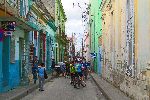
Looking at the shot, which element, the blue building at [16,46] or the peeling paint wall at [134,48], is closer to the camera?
the peeling paint wall at [134,48]

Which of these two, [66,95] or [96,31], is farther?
[96,31]

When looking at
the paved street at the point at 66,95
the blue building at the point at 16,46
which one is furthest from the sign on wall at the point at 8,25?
the paved street at the point at 66,95

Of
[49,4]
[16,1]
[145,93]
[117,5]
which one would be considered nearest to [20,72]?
[16,1]

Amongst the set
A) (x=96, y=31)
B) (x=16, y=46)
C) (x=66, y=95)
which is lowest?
(x=66, y=95)

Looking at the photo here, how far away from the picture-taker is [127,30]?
68.3 feet

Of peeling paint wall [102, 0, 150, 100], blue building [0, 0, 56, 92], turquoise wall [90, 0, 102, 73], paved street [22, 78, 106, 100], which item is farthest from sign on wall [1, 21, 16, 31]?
turquoise wall [90, 0, 102, 73]

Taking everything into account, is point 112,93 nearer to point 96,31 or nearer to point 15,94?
point 15,94

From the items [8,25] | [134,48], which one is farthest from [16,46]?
[134,48]

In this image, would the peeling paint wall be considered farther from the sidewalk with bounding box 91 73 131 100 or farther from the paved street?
the paved street

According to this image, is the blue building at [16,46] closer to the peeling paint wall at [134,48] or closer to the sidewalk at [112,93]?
the sidewalk at [112,93]

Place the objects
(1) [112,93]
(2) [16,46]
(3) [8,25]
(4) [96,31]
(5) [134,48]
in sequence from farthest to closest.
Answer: (4) [96,31] < (2) [16,46] < (1) [112,93] < (3) [8,25] < (5) [134,48]

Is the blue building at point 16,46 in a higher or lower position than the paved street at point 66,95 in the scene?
higher

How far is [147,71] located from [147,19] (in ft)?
6.43

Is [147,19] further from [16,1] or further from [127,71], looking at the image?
[16,1]
